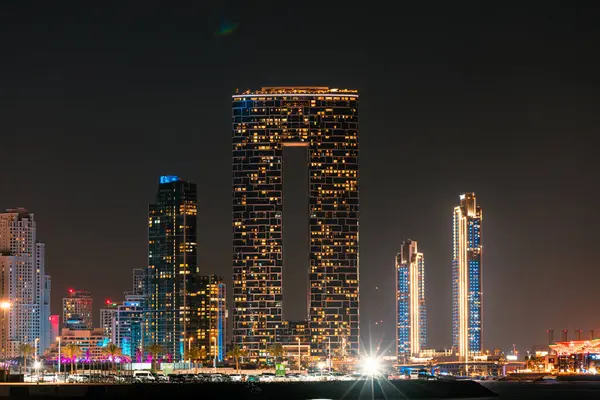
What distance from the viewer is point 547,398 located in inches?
7559

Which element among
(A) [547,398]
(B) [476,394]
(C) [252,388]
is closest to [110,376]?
(C) [252,388]

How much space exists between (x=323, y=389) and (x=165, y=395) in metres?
32.9

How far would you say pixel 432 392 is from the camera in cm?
16512

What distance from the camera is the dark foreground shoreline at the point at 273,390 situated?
4265 inches

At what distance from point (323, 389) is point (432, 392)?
73.0 feet

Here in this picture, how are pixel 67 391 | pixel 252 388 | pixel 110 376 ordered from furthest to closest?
pixel 110 376
pixel 252 388
pixel 67 391

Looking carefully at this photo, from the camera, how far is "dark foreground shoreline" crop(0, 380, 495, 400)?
10832 cm

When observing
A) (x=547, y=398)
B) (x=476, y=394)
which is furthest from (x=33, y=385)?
(x=547, y=398)

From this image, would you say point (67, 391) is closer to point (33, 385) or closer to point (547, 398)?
point (33, 385)

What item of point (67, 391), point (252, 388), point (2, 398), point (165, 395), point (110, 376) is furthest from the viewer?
point (110, 376)

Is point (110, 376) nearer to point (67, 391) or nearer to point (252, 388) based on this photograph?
point (252, 388)

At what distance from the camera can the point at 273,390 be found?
14450 cm

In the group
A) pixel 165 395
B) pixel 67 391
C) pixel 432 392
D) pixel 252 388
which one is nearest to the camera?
pixel 67 391

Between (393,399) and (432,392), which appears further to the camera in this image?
(432,392)
